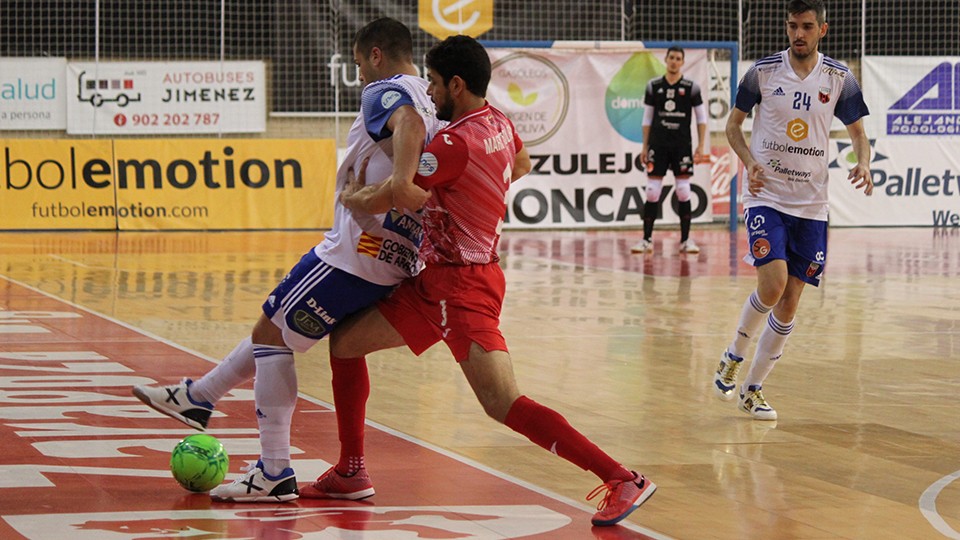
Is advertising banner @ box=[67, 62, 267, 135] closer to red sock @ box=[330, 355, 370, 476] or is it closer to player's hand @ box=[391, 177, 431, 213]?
red sock @ box=[330, 355, 370, 476]

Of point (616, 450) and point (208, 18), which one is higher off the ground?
point (208, 18)

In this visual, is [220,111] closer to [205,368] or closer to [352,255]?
[205,368]

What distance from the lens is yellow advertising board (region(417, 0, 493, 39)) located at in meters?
23.0

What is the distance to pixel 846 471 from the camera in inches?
241

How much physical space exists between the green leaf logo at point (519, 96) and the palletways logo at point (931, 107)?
590 cm

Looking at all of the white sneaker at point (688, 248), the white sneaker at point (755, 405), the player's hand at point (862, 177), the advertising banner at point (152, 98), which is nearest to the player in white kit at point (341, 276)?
the white sneaker at point (755, 405)

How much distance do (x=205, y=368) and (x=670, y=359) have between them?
2.85 meters

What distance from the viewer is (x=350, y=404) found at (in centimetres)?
545

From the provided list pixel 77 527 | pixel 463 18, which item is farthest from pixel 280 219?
pixel 77 527

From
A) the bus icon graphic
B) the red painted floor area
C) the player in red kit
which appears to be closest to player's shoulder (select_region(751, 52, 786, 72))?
the red painted floor area

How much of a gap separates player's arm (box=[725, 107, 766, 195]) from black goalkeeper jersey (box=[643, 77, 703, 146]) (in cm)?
1020

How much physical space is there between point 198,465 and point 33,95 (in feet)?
63.4

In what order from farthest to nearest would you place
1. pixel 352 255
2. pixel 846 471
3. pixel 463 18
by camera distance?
pixel 463 18
pixel 846 471
pixel 352 255

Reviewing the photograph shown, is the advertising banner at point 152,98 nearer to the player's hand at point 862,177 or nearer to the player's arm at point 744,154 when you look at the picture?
the player's arm at point 744,154
